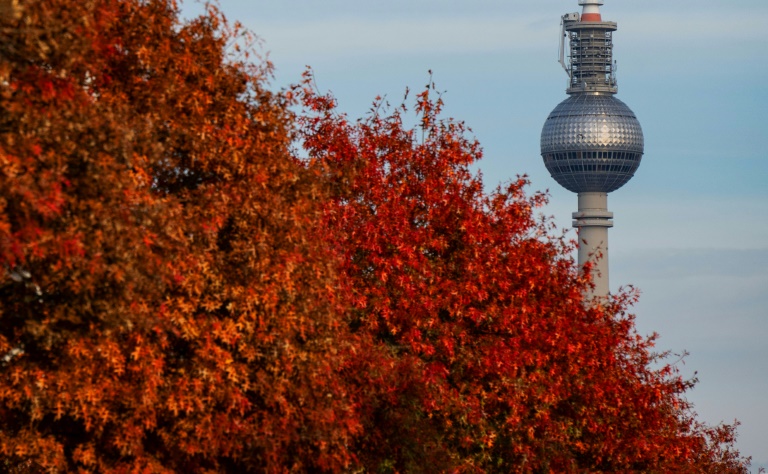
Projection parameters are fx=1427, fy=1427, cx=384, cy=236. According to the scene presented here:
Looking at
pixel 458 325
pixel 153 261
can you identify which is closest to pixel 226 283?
pixel 153 261

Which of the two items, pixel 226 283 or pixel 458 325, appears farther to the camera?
pixel 458 325

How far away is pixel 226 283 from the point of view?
74.6 ft

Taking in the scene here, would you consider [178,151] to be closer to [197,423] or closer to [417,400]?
[197,423]

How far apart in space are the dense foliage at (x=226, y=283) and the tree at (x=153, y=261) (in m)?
0.04

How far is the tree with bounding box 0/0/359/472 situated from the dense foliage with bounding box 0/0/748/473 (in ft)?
0.14

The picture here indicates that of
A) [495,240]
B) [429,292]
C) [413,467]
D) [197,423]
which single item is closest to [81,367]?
[197,423]

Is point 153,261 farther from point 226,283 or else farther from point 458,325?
point 458,325

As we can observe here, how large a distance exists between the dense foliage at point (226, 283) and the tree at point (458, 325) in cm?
8

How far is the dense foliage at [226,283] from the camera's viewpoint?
64.0 ft

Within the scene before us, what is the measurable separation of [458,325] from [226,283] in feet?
35.1

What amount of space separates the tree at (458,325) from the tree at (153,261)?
11.8 ft

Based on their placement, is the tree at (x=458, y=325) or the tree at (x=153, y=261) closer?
the tree at (x=153, y=261)

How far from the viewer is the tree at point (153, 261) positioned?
19.3 meters

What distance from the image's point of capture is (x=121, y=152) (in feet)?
65.7
